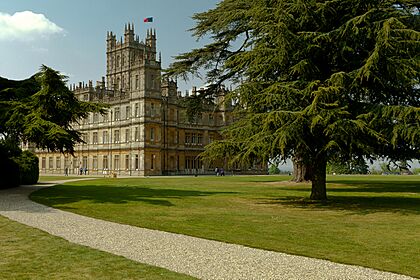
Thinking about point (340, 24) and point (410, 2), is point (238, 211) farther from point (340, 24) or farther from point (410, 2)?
point (410, 2)

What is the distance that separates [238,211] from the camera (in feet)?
41.5

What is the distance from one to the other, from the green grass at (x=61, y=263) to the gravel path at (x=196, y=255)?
0.94ft

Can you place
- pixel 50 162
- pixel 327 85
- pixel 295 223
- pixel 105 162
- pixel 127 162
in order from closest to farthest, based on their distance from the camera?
pixel 295 223
pixel 327 85
pixel 127 162
pixel 105 162
pixel 50 162

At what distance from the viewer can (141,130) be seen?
1959 inches

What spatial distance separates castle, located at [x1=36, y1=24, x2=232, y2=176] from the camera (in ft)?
163

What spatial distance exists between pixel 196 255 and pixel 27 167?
21.2 meters

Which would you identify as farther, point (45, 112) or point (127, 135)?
point (127, 135)

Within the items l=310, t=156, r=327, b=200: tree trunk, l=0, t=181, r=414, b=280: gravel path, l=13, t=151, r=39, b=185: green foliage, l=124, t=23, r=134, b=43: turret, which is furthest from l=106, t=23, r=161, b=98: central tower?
l=0, t=181, r=414, b=280: gravel path

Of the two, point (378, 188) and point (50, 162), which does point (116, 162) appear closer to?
point (50, 162)

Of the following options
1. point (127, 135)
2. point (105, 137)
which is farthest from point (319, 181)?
point (105, 137)

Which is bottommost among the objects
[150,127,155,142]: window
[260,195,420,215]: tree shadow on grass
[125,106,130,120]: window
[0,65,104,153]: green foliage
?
[260,195,420,215]: tree shadow on grass

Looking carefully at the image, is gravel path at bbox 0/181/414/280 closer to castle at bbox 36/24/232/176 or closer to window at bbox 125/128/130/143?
castle at bbox 36/24/232/176

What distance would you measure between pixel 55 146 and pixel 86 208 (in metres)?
5.52

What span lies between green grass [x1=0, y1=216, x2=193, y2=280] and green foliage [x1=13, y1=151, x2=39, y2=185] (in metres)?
18.1
